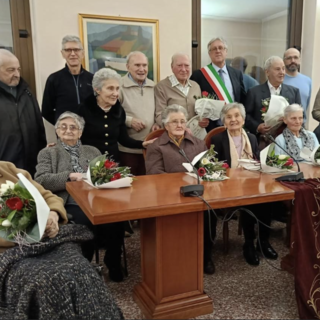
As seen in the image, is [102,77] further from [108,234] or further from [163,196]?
[163,196]

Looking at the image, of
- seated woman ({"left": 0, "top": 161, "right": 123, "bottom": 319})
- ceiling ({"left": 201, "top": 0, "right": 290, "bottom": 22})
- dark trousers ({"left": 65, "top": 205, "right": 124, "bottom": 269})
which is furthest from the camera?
ceiling ({"left": 201, "top": 0, "right": 290, "bottom": 22})

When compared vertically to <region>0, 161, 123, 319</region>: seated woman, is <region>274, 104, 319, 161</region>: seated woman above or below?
above

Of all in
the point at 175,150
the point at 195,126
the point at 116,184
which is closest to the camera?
the point at 116,184

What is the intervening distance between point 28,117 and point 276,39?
3.49 m

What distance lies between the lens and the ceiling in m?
4.21

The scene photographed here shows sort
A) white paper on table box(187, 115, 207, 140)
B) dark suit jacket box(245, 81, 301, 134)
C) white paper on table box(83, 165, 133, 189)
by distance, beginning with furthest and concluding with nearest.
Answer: dark suit jacket box(245, 81, 301, 134)
white paper on table box(187, 115, 207, 140)
white paper on table box(83, 165, 133, 189)

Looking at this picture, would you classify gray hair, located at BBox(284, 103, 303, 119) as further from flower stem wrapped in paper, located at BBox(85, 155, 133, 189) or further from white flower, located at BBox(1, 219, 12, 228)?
white flower, located at BBox(1, 219, 12, 228)

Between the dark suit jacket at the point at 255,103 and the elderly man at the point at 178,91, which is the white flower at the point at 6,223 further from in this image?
the dark suit jacket at the point at 255,103

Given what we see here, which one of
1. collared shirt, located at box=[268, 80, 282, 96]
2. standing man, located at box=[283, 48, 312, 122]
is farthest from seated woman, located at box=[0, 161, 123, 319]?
standing man, located at box=[283, 48, 312, 122]

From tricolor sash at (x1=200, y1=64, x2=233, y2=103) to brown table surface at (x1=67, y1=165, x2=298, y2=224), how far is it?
132 centimetres

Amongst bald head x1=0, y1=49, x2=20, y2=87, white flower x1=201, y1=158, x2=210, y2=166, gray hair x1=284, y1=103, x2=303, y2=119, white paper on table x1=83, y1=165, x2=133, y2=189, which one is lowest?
white paper on table x1=83, y1=165, x2=133, y2=189

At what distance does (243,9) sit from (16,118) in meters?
3.18

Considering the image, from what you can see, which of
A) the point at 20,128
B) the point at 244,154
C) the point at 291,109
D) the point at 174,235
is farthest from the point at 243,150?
the point at 20,128

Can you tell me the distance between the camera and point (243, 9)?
14.5 ft
